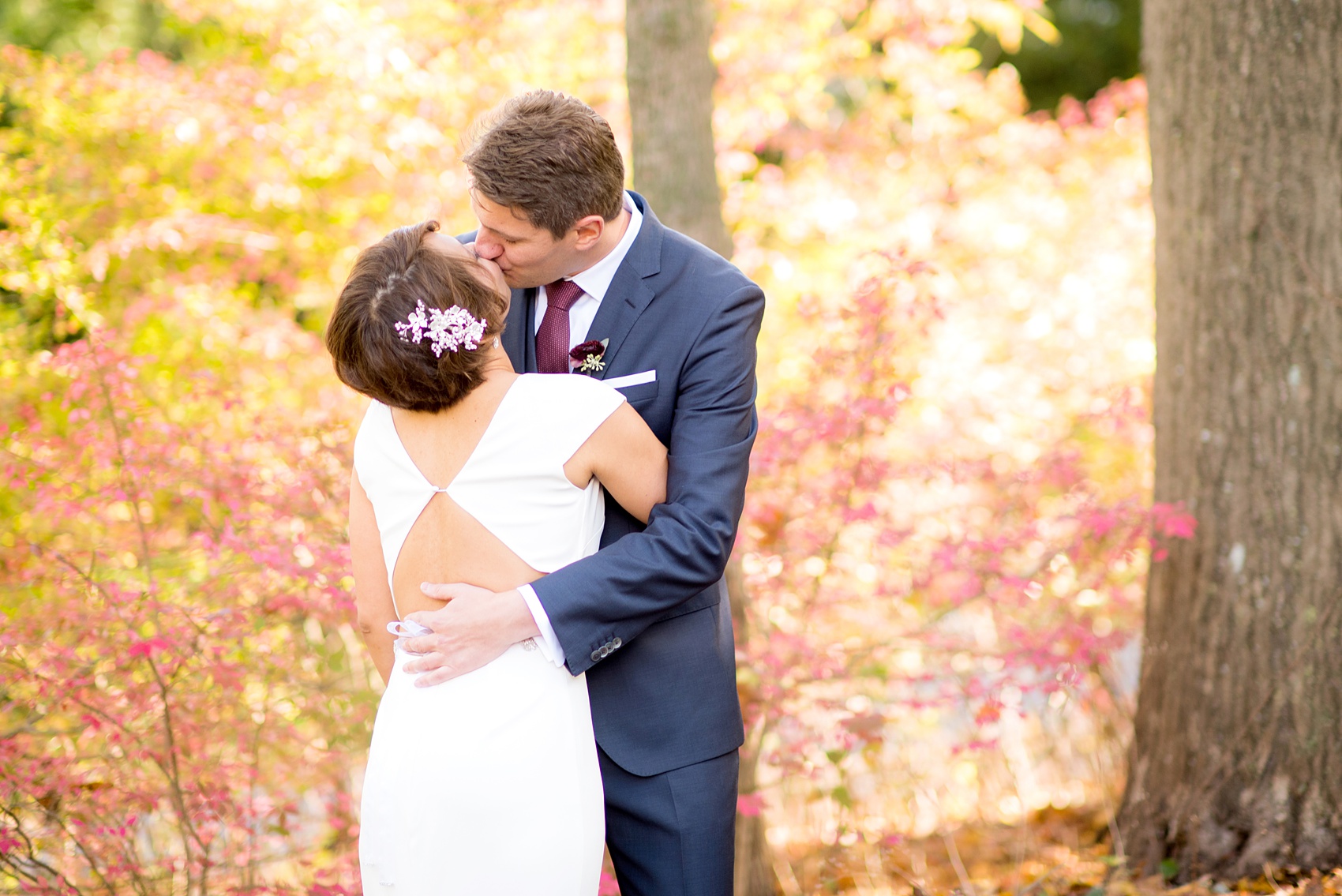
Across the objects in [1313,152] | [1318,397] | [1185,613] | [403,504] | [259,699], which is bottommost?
[259,699]

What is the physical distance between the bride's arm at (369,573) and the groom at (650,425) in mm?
404

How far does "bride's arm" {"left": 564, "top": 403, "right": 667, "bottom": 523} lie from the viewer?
6.38 ft

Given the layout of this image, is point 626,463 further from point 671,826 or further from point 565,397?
point 671,826

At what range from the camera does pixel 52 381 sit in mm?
4266

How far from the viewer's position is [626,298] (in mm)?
2250

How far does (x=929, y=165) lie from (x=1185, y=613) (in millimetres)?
4004

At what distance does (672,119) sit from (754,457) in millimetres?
1166

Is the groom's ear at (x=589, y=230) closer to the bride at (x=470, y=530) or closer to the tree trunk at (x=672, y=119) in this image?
the bride at (x=470, y=530)

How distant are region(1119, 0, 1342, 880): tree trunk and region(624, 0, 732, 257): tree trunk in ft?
4.58

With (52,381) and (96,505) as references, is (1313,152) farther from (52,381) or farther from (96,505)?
(52,381)

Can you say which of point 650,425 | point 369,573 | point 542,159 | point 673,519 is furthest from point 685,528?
point 542,159

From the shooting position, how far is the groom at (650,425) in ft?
6.73

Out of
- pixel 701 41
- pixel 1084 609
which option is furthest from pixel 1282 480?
pixel 701 41

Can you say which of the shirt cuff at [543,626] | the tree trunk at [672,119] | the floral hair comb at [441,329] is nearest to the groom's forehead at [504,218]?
the floral hair comb at [441,329]
